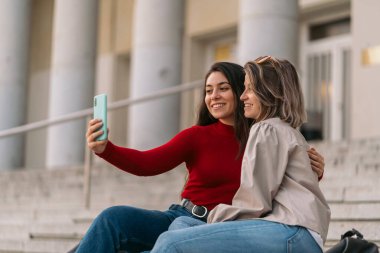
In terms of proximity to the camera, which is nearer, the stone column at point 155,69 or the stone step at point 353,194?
the stone step at point 353,194

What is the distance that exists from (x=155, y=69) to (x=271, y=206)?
371 inches

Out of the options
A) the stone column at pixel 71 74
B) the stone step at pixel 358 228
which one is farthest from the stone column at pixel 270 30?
the stone column at pixel 71 74

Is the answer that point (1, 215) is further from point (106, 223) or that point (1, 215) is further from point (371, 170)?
point (106, 223)

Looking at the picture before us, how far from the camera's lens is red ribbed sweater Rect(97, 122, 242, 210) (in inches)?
150

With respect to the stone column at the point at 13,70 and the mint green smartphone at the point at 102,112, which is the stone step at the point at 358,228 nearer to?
the mint green smartphone at the point at 102,112

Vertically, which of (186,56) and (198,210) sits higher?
(186,56)

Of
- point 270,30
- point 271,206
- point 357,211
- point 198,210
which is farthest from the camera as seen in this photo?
point 270,30

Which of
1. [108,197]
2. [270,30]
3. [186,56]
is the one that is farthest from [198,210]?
[186,56]

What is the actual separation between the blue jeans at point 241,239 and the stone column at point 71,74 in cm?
1063

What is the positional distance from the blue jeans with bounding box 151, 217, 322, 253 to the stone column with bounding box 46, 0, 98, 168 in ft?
34.9

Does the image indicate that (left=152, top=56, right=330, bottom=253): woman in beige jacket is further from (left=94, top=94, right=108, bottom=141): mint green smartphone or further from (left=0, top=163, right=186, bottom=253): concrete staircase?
(left=0, top=163, right=186, bottom=253): concrete staircase

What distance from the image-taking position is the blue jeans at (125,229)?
3.61 metres

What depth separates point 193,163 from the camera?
395 cm

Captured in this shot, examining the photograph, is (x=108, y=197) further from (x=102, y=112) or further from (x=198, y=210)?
(x=102, y=112)
